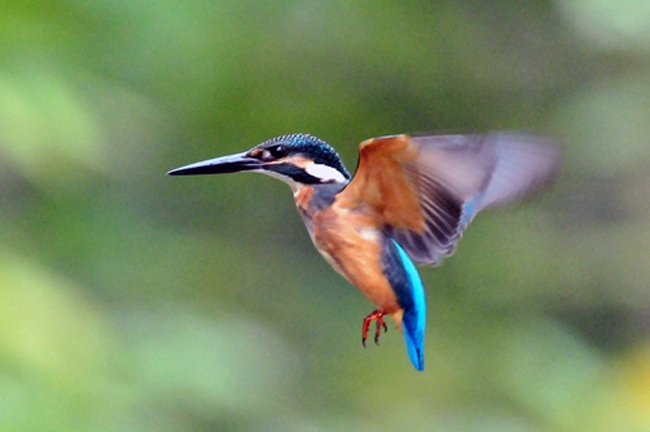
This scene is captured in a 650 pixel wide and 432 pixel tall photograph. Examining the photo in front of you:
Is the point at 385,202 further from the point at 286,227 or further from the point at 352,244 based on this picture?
the point at 286,227

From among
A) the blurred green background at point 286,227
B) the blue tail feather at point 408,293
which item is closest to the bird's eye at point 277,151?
the blue tail feather at point 408,293

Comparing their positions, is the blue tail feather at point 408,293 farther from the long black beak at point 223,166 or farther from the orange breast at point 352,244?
the long black beak at point 223,166

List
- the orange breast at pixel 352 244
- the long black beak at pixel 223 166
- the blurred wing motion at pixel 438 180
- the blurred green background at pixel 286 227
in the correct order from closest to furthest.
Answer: the blurred wing motion at pixel 438 180 < the long black beak at pixel 223 166 < the orange breast at pixel 352 244 < the blurred green background at pixel 286 227

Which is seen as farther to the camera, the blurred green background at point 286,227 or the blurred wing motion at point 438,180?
the blurred green background at point 286,227

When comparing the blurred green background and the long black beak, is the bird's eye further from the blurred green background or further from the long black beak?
the blurred green background

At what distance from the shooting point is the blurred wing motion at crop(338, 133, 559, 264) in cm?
105

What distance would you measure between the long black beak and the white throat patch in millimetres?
84

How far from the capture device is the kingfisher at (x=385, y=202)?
1116mm

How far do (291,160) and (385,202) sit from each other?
142mm

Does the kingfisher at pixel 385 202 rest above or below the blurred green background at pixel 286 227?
below

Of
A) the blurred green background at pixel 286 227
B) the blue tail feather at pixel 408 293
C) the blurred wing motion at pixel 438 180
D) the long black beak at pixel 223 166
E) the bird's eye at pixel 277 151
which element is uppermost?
the blurred green background at pixel 286 227

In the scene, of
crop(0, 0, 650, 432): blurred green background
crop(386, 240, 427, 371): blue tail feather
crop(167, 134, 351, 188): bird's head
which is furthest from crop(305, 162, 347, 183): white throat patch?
crop(0, 0, 650, 432): blurred green background

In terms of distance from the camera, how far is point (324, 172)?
132cm

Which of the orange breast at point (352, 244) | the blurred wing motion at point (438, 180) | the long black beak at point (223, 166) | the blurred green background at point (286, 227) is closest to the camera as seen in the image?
the blurred wing motion at point (438, 180)
